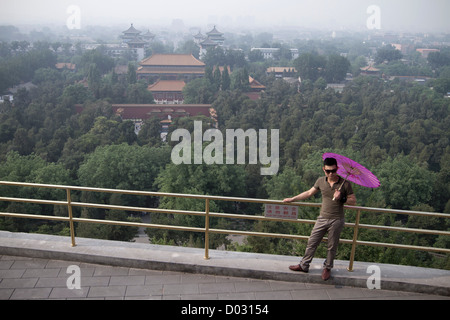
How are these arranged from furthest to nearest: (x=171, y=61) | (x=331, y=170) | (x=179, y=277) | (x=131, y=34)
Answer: (x=131, y=34) < (x=171, y=61) < (x=179, y=277) < (x=331, y=170)

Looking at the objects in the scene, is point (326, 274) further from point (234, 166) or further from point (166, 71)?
point (166, 71)

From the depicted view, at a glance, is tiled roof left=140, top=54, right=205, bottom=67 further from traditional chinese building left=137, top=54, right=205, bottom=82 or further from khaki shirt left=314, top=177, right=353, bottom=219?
khaki shirt left=314, top=177, right=353, bottom=219

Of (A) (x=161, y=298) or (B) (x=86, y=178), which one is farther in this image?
(B) (x=86, y=178)

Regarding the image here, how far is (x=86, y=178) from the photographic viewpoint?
19141 millimetres

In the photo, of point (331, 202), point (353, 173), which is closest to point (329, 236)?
point (331, 202)

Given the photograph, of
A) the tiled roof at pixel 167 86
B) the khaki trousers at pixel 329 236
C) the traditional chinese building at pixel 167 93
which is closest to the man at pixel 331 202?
the khaki trousers at pixel 329 236

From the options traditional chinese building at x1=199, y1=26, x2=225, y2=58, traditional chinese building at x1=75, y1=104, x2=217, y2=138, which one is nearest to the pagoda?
traditional chinese building at x1=199, y1=26, x2=225, y2=58

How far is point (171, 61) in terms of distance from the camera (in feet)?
176

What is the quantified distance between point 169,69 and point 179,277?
171 feet

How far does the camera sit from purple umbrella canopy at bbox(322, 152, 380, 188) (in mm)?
2842

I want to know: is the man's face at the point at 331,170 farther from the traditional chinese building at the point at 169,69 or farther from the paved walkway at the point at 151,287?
the traditional chinese building at the point at 169,69
